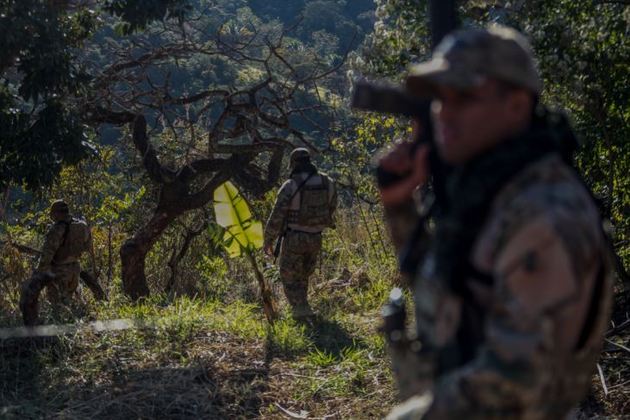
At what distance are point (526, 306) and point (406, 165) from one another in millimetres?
629

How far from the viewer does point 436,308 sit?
2301mm

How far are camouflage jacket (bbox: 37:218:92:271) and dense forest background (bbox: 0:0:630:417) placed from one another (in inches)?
16.4

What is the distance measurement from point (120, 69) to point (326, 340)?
5.04 meters

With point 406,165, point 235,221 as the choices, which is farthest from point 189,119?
point 406,165

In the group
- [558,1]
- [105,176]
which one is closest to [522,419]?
[558,1]

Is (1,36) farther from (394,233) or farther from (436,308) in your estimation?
(436,308)

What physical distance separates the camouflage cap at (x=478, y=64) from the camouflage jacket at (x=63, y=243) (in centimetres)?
800

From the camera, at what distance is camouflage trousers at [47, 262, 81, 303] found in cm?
979

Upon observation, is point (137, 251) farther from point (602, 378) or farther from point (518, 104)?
point (518, 104)

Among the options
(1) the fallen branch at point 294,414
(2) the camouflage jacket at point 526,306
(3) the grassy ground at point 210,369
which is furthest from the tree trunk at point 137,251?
(2) the camouflage jacket at point 526,306

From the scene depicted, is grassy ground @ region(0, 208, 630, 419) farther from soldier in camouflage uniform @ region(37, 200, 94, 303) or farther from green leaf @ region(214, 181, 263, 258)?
soldier in camouflage uniform @ region(37, 200, 94, 303)

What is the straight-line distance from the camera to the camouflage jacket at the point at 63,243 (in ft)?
32.2

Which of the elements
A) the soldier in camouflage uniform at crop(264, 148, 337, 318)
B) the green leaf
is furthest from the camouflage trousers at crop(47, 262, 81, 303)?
the soldier in camouflage uniform at crop(264, 148, 337, 318)

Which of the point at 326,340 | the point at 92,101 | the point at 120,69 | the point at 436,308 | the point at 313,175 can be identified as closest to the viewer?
the point at 436,308
